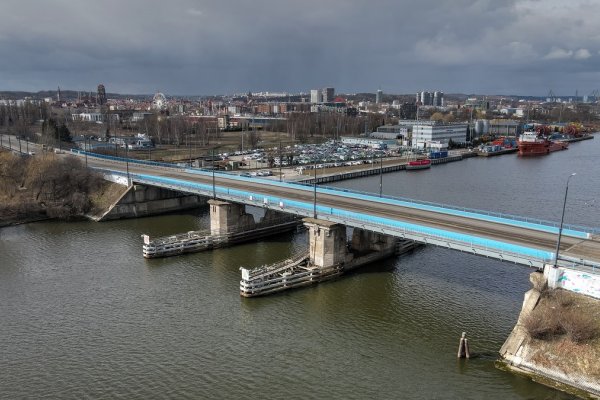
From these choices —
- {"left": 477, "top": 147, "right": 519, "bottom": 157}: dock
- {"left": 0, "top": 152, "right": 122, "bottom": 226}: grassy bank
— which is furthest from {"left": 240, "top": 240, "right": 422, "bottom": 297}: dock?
{"left": 477, "top": 147, "right": 519, "bottom": 157}: dock

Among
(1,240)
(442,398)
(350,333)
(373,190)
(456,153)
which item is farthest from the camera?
(456,153)

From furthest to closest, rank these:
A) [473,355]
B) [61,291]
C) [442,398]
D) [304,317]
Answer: [61,291] → [304,317] → [473,355] → [442,398]

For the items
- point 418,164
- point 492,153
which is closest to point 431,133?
point 492,153

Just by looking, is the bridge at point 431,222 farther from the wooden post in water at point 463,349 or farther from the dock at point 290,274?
the wooden post in water at point 463,349

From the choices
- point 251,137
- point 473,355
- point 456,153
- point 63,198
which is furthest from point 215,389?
point 456,153

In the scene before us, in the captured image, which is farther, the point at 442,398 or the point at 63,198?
the point at 63,198

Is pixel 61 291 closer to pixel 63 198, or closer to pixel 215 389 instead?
pixel 215 389

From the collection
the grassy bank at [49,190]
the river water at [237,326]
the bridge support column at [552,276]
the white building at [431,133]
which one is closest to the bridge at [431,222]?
the bridge support column at [552,276]
